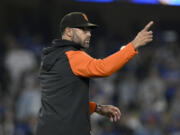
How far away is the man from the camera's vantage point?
392cm

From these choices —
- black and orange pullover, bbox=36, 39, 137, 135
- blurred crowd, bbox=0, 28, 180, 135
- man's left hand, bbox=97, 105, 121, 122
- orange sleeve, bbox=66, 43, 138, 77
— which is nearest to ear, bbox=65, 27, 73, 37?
black and orange pullover, bbox=36, 39, 137, 135

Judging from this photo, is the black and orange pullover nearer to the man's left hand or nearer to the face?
the face

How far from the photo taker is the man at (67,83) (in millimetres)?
3922

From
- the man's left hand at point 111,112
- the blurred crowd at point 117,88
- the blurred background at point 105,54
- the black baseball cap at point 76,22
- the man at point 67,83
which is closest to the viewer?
the man at point 67,83

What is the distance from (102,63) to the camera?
12.3ft

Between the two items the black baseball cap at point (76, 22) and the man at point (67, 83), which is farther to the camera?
the black baseball cap at point (76, 22)

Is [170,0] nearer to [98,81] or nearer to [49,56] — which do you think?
[98,81]

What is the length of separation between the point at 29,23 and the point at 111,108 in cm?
580

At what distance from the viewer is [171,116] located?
804 centimetres

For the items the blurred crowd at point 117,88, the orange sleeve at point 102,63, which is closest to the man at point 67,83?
the orange sleeve at point 102,63

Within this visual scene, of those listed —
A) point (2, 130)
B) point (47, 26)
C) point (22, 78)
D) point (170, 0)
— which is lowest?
point (2, 130)

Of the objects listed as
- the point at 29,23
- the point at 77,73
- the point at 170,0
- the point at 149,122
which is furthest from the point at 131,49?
the point at 29,23

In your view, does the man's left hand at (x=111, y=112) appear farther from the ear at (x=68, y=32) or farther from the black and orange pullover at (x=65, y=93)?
the ear at (x=68, y=32)

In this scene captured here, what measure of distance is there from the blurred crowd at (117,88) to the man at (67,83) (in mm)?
3765
